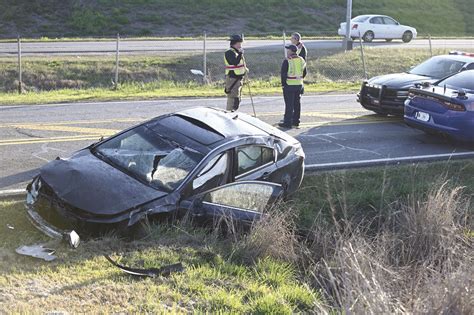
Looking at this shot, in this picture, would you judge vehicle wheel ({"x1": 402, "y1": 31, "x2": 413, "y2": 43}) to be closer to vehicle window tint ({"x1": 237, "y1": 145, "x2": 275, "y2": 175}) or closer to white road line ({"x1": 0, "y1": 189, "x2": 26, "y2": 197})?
vehicle window tint ({"x1": 237, "y1": 145, "x2": 275, "y2": 175})

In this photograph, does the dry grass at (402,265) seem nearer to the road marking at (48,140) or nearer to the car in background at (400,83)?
the car in background at (400,83)

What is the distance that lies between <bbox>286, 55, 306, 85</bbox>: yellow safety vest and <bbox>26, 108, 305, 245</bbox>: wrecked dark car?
4765 millimetres

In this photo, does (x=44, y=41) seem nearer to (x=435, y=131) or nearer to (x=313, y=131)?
(x=313, y=131)

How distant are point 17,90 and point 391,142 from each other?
12.2 meters

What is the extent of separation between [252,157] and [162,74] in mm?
15977

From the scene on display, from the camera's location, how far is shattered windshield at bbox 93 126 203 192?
272 inches

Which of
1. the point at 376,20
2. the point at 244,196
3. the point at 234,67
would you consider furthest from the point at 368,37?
the point at 244,196

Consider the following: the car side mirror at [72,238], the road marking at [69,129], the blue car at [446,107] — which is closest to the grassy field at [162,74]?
the road marking at [69,129]

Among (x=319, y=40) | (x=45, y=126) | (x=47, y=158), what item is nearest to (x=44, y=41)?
(x=319, y=40)

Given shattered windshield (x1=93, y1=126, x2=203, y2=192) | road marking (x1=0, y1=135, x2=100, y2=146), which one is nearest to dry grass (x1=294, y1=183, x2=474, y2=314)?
shattered windshield (x1=93, y1=126, x2=203, y2=192)

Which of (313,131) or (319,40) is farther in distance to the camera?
(319,40)

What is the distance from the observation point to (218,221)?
6941 mm

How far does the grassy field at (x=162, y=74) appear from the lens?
18.2m

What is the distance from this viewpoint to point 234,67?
39.9 ft
